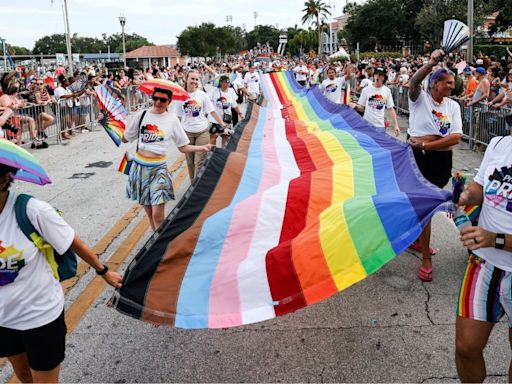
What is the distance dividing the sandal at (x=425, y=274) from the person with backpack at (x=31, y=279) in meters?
3.57

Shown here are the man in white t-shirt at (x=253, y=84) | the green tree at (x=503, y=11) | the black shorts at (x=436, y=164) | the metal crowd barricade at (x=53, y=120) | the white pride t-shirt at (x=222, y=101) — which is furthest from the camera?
A: the green tree at (x=503, y=11)

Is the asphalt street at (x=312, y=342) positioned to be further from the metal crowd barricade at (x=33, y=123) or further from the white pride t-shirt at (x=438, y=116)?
the metal crowd barricade at (x=33, y=123)

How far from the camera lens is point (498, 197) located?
292 cm

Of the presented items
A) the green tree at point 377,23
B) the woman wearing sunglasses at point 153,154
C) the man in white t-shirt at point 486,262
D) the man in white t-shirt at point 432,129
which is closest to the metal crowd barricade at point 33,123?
the woman wearing sunglasses at point 153,154

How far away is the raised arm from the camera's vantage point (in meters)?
4.66

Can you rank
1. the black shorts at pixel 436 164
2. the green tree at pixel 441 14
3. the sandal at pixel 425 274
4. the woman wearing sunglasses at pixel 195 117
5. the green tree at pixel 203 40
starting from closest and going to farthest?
the sandal at pixel 425 274 → the black shorts at pixel 436 164 → the woman wearing sunglasses at pixel 195 117 → the green tree at pixel 441 14 → the green tree at pixel 203 40

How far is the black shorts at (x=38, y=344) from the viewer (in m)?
2.79

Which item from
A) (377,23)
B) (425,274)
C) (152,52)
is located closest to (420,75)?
(425,274)

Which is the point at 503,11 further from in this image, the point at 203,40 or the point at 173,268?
the point at 173,268

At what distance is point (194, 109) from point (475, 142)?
7.21 meters

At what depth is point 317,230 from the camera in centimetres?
406

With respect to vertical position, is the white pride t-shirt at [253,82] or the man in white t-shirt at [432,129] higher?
the white pride t-shirt at [253,82]

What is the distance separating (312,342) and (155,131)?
2870mm

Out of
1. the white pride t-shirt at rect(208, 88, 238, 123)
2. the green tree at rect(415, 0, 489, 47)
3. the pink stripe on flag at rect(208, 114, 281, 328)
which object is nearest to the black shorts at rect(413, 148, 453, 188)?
the pink stripe on flag at rect(208, 114, 281, 328)
